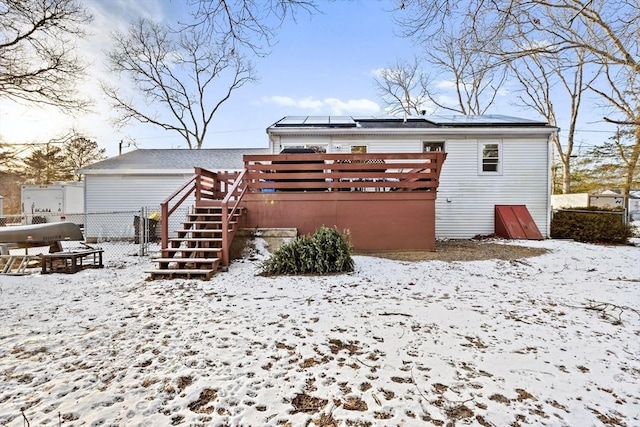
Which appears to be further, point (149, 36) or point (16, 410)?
point (149, 36)

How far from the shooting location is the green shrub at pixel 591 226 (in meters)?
9.92

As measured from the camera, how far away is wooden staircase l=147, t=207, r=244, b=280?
543 centimetres

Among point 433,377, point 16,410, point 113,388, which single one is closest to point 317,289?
point 433,377

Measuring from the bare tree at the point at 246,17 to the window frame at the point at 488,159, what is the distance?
357 inches

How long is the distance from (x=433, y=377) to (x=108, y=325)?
3.26m

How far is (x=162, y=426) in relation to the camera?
1809 millimetres

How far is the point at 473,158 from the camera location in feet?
34.9

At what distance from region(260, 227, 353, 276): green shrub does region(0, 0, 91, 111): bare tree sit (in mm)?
10702

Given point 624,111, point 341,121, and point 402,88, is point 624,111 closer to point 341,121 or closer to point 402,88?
point 341,121

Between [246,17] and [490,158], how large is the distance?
9.79 meters

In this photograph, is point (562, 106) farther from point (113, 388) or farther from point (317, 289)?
point (113, 388)

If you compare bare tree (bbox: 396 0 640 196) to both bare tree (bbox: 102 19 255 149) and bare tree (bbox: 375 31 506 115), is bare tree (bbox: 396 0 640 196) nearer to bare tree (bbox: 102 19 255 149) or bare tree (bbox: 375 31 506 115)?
bare tree (bbox: 375 31 506 115)

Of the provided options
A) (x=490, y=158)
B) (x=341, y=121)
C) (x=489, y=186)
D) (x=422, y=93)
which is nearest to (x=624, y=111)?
(x=490, y=158)

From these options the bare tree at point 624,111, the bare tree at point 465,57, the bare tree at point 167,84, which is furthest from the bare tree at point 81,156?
the bare tree at point 624,111
